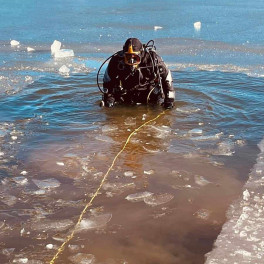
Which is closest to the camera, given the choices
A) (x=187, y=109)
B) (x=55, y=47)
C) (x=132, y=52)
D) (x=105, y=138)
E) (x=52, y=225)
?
(x=52, y=225)

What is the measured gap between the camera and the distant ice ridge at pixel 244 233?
2.74 meters

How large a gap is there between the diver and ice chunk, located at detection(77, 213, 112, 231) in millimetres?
2520

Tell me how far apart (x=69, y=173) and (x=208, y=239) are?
1423 mm

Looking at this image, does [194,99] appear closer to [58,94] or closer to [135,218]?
[58,94]

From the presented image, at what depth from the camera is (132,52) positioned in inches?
206

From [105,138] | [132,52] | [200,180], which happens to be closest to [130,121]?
[105,138]

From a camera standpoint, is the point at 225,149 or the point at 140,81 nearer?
the point at 225,149

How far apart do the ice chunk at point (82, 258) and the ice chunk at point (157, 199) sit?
0.74m

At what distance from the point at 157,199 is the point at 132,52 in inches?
89.4

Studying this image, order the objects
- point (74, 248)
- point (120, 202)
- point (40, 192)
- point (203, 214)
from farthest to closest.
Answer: point (40, 192), point (120, 202), point (203, 214), point (74, 248)

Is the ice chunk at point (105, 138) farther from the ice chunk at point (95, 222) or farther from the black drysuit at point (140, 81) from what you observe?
the ice chunk at point (95, 222)

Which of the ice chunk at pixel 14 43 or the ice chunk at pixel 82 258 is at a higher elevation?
the ice chunk at pixel 14 43

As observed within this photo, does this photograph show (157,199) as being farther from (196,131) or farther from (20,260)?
(196,131)

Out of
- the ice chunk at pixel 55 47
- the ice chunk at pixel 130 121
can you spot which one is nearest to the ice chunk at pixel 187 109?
the ice chunk at pixel 130 121
